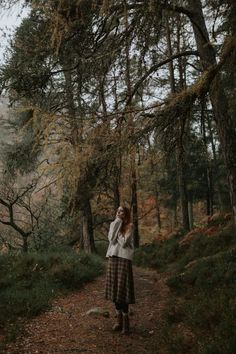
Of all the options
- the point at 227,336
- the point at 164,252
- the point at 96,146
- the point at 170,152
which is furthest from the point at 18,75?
the point at 164,252

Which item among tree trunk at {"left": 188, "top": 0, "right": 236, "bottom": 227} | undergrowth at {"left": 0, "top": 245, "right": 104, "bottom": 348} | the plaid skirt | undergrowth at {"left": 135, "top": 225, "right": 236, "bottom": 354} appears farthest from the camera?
undergrowth at {"left": 0, "top": 245, "right": 104, "bottom": 348}

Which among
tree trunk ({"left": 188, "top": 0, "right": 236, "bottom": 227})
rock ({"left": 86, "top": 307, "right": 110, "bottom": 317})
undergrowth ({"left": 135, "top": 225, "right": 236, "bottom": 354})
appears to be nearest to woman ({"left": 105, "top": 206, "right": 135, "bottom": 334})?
undergrowth ({"left": 135, "top": 225, "right": 236, "bottom": 354})

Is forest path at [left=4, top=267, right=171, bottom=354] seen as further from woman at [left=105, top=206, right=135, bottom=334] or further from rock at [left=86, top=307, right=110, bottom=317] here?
woman at [left=105, top=206, right=135, bottom=334]

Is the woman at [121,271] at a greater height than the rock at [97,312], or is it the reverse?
the woman at [121,271]

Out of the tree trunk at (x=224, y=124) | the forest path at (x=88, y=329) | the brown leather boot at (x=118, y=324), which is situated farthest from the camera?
the tree trunk at (x=224, y=124)

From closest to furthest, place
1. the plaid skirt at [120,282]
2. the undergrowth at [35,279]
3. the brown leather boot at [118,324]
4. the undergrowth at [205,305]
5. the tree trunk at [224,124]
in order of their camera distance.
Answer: the undergrowth at [205,305] < the plaid skirt at [120,282] < the brown leather boot at [118,324] < the tree trunk at [224,124] < the undergrowth at [35,279]

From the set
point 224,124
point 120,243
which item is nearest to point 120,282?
point 120,243

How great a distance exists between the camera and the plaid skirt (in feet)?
21.5

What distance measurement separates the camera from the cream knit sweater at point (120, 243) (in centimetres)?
669

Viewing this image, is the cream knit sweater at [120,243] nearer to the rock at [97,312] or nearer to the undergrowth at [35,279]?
the rock at [97,312]

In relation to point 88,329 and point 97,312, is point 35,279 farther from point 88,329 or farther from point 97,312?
point 88,329

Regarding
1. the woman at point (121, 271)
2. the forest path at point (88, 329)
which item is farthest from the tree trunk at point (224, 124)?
the forest path at point (88, 329)

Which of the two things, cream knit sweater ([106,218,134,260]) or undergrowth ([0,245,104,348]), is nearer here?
cream knit sweater ([106,218,134,260])

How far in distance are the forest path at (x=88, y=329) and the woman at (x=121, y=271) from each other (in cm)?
34
